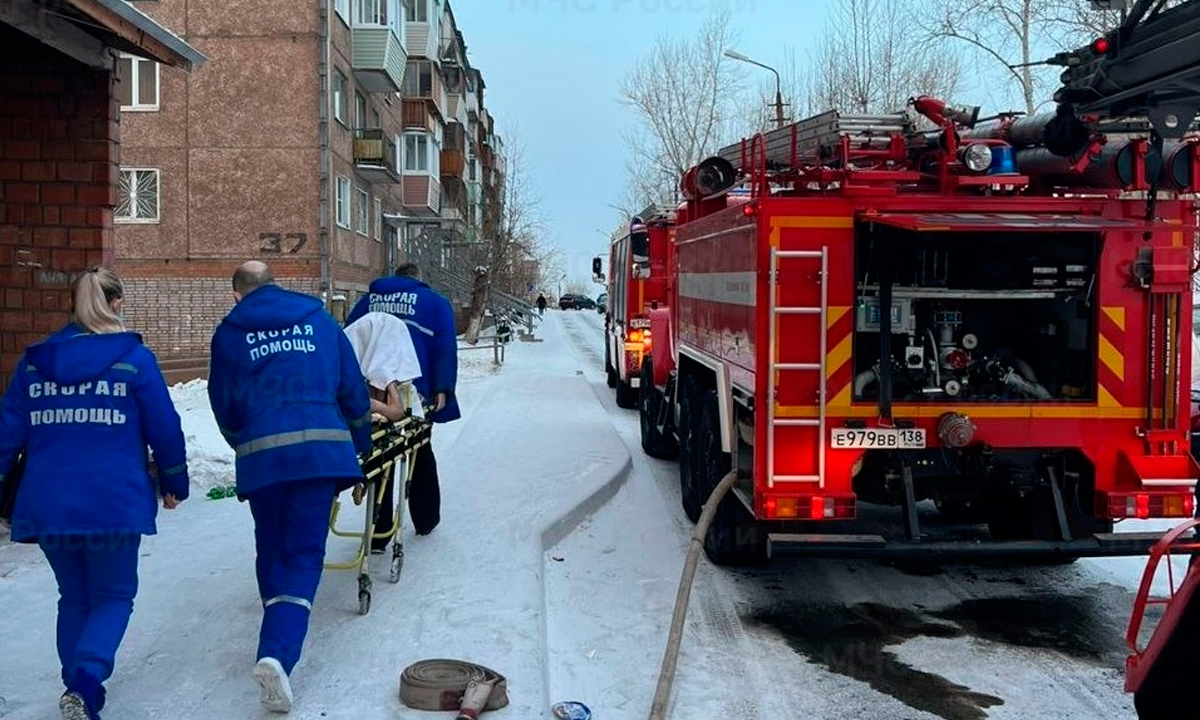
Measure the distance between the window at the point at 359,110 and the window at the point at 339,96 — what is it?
1.45 metres

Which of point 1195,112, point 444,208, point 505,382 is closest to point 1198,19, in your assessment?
point 1195,112

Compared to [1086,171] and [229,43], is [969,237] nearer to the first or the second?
[1086,171]

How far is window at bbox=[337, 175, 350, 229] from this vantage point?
90.5 feet

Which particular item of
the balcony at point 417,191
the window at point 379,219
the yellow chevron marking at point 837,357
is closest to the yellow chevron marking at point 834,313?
the yellow chevron marking at point 837,357

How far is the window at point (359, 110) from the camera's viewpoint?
30047 mm

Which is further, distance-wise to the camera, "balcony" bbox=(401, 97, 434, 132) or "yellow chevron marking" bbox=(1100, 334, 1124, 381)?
"balcony" bbox=(401, 97, 434, 132)

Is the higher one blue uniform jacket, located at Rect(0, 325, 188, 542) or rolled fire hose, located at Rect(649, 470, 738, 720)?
blue uniform jacket, located at Rect(0, 325, 188, 542)

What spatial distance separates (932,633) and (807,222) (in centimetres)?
237

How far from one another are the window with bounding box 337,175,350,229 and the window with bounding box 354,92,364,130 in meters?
2.73

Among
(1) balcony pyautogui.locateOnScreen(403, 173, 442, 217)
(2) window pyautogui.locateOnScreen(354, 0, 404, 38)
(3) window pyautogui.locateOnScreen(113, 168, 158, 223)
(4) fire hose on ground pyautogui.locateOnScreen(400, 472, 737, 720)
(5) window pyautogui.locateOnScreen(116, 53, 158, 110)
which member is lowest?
(4) fire hose on ground pyautogui.locateOnScreen(400, 472, 737, 720)

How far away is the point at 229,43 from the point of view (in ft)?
82.8

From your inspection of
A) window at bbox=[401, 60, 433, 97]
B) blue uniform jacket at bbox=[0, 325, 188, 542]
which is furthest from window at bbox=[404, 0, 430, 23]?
blue uniform jacket at bbox=[0, 325, 188, 542]

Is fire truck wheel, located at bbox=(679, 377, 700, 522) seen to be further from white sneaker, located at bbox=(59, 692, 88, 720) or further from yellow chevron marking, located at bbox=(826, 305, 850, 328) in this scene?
white sneaker, located at bbox=(59, 692, 88, 720)

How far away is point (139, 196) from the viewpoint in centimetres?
2552
